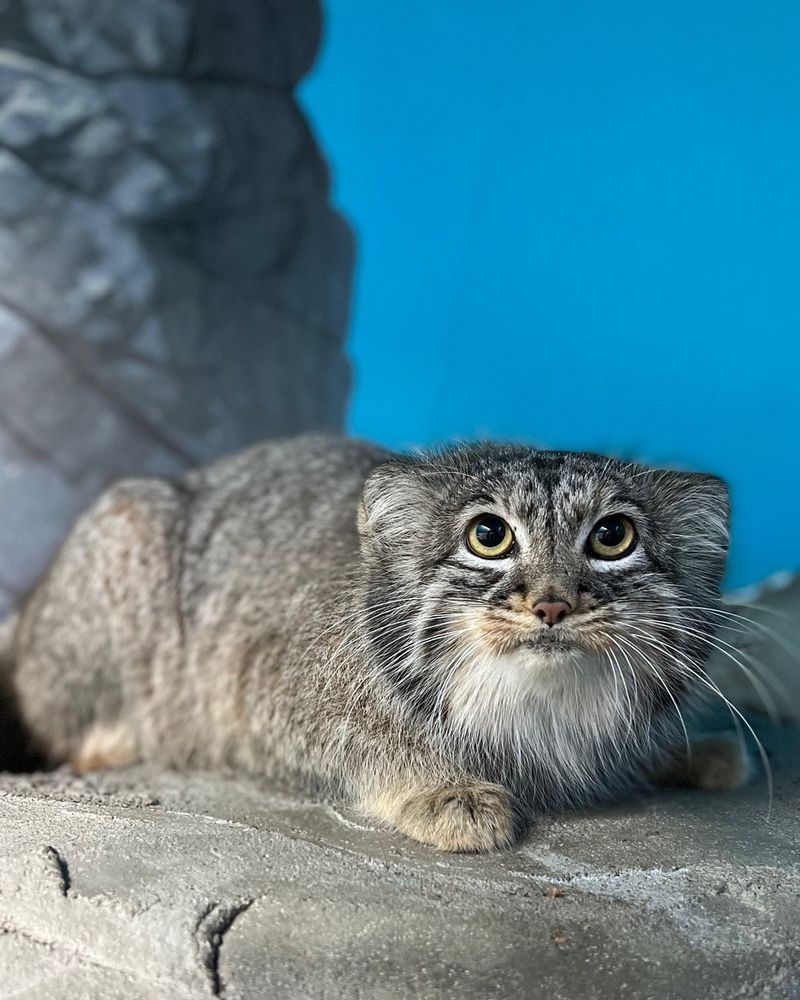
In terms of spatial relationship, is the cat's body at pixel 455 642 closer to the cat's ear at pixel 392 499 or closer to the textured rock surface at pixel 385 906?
the cat's ear at pixel 392 499

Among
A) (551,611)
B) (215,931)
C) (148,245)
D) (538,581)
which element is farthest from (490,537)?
(148,245)

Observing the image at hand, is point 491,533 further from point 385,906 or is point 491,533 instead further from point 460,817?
point 385,906

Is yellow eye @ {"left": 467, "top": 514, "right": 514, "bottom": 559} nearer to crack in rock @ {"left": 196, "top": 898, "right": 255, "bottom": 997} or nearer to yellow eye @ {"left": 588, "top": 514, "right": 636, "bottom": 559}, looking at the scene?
yellow eye @ {"left": 588, "top": 514, "right": 636, "bottom": 559}

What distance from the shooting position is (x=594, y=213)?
5.42 meters

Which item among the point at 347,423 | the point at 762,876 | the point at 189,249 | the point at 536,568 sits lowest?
the point at 762,876

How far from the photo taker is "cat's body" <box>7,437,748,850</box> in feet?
9.89

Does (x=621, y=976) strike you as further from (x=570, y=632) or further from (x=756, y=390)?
(x=756, y=390)

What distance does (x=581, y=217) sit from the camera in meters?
5.46

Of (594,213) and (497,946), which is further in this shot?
(594,213)

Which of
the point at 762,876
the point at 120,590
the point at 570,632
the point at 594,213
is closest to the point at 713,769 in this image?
the point at 762,876

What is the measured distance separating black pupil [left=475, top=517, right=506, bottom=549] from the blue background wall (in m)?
1.72

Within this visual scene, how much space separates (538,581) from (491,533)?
0.90 ft

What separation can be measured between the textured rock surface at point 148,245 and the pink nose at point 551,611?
12.9ft

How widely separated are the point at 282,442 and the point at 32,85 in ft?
8.36
